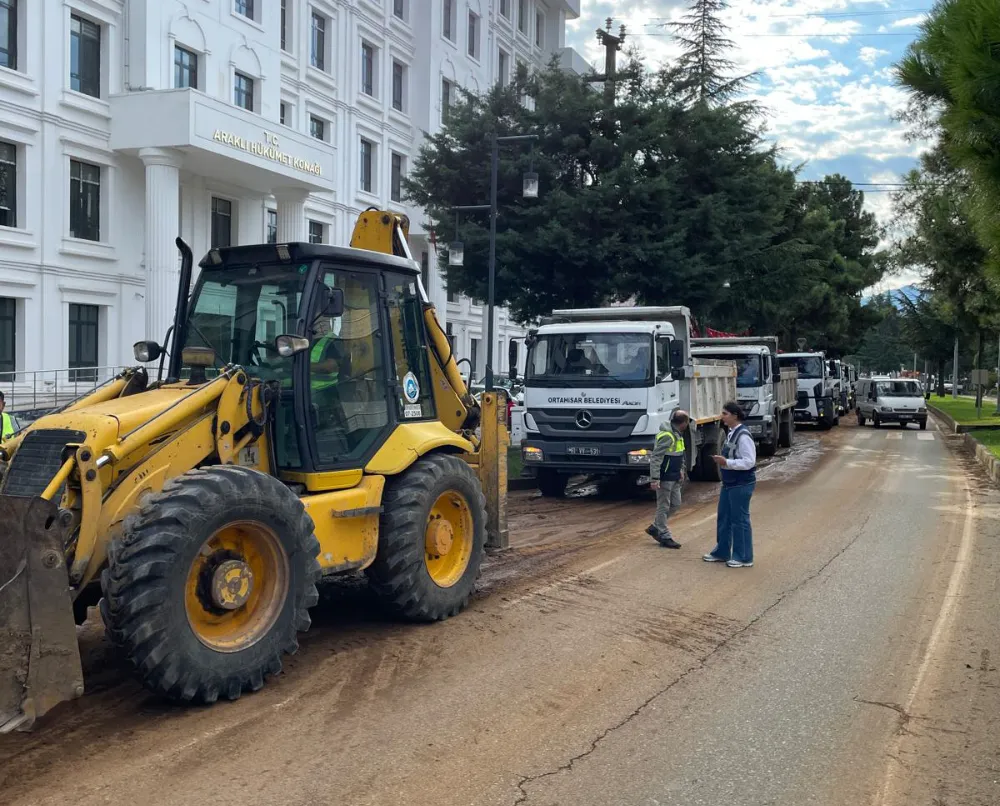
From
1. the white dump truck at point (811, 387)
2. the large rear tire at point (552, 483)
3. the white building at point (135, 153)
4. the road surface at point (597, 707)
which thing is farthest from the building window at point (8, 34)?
the white dump truck at point (811, 387)

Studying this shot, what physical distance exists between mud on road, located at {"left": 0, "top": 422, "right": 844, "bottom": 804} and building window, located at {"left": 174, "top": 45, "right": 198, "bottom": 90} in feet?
67.3

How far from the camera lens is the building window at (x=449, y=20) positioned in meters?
41.7

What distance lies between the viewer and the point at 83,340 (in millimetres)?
24828

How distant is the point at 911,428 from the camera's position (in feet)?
Answer: 120

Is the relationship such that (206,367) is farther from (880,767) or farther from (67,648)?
(880,767)

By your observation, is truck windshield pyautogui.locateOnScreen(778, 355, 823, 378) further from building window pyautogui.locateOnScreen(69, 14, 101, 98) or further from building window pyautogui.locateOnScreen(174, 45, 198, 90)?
Answer: building window pyautogui.locateOnScreen(69, 14, 101, 98)

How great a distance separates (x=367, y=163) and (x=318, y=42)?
16.0 ft

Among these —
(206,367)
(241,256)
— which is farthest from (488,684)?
(241,256)

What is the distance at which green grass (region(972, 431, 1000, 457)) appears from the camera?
859 inches

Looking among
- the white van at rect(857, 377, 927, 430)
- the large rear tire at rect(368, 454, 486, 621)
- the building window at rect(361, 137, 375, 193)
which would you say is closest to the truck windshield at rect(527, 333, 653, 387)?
the large rear tire at rect(368, 454, 486, 621)

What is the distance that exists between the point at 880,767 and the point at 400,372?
414 cm

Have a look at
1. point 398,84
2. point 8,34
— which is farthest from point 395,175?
point 8,34

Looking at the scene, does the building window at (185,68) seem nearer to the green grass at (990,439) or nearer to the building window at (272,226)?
the building window at (272,226)

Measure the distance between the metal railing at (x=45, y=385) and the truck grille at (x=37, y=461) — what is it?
16671 millimetres
